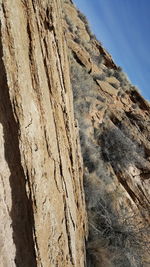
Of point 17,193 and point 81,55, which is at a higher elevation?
point 81,55

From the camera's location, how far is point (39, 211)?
12.6ft

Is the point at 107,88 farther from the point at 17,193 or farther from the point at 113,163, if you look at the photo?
the point at 17,193

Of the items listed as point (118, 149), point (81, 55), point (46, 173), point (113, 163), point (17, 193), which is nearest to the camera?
point (17, 193)

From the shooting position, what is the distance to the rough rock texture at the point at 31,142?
3.42 metres

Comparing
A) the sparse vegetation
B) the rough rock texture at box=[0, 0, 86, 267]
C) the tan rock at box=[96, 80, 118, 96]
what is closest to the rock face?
the rough rock texture at box=[0, 0, 86, 267]

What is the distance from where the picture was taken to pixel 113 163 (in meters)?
9.80

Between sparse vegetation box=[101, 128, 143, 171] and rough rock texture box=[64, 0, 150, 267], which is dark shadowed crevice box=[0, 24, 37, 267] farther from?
sparse vegetation box=[101, 128, 143, 171]

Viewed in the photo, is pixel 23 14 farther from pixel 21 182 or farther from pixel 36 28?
pixel 21 182

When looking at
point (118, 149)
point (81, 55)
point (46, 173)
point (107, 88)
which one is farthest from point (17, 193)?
point (81, 55)

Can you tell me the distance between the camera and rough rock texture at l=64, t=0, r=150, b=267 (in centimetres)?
749

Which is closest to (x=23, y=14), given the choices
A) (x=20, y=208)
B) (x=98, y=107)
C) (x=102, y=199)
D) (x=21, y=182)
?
(x=21, y=182)

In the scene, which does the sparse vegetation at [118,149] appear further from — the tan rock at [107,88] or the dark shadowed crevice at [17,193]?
the dark shadowed crevice at [17,193]

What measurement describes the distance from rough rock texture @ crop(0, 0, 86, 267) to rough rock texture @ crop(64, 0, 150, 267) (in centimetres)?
297

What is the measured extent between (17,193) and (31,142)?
0.69 m
